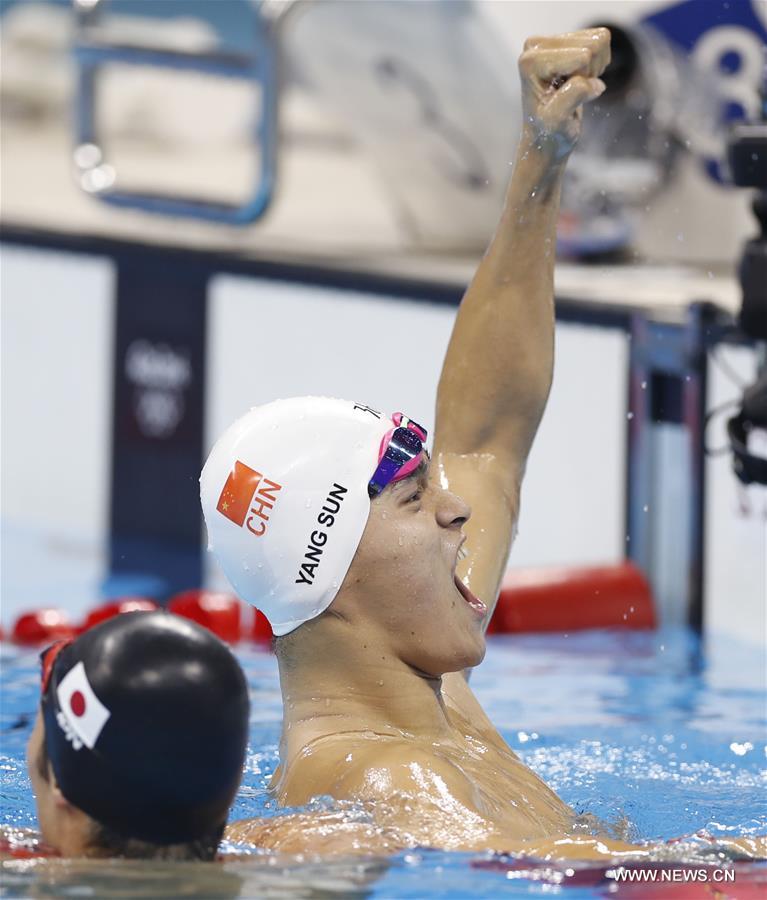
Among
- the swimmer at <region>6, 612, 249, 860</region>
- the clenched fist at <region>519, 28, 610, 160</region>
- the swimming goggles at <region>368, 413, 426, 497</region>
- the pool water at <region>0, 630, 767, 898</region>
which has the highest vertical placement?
the clenched fist at <region>519, 28, 610, 160</region>

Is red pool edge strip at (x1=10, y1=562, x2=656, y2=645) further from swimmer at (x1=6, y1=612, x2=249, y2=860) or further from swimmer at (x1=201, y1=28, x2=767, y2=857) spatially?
swimmer at (x1=6, y1=612, x2=249, y2=860)

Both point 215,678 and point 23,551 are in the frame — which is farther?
point 23,551

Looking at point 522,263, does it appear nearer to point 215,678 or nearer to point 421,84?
point 215,678

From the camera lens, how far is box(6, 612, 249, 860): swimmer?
6.42ft

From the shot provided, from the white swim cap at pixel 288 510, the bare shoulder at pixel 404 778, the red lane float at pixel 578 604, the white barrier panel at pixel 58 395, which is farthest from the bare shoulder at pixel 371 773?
the white barrier panel at pixel 58 395

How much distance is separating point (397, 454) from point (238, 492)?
24 cm

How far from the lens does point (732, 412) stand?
212 inches

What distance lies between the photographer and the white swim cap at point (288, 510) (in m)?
2.59

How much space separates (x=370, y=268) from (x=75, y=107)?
1275 millimetres

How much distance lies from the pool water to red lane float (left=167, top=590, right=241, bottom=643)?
0.40 feet

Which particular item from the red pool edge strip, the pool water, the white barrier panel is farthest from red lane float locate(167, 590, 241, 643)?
the white barrier panel

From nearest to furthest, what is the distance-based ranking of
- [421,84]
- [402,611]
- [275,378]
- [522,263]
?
[402,611]
[522,263]
[275,378]
[421,84]

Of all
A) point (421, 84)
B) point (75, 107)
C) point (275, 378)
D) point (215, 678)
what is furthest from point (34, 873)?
point (421, 84)

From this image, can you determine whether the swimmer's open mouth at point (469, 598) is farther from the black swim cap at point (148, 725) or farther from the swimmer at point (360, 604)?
the black swim cap at point (148, 725)
